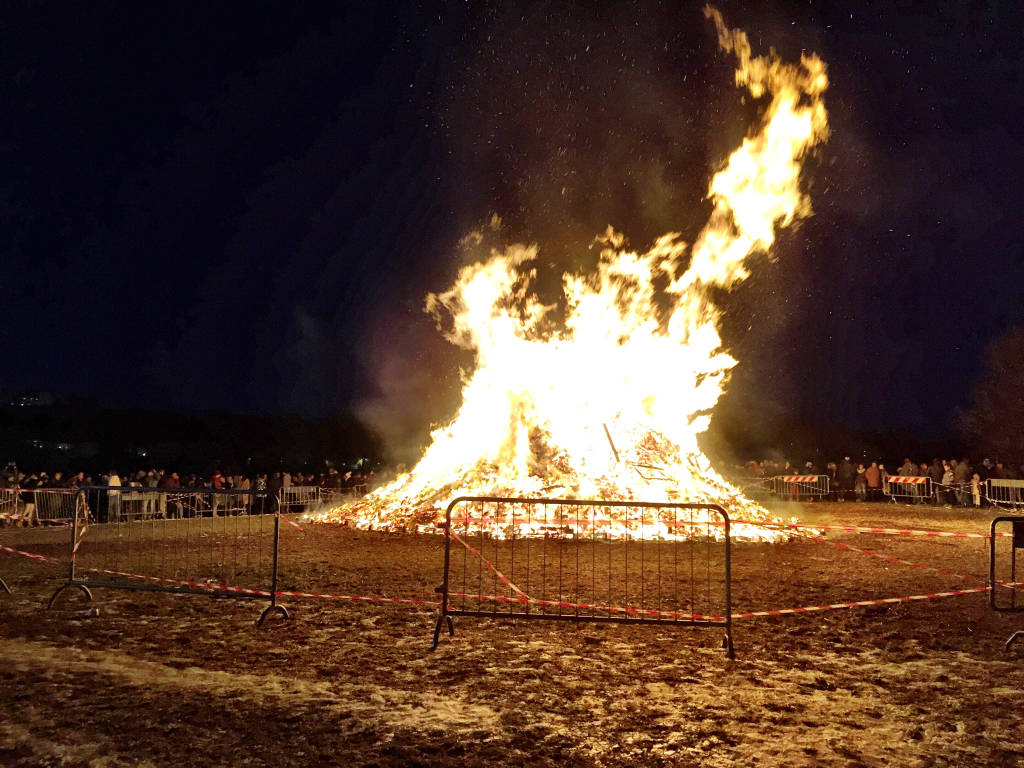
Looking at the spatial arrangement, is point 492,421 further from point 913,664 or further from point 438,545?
point 913,664

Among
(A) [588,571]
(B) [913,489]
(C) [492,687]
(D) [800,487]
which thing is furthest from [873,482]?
(C) [492,687]

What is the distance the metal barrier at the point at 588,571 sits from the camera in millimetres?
7992

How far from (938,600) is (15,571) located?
13491mm

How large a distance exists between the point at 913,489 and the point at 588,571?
22339 millimetres

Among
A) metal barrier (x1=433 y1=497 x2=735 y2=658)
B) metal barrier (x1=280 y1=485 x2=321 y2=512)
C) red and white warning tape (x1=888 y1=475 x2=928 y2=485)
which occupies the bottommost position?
metal barrier (x1=280 y1=485 x2=321 y2=512)

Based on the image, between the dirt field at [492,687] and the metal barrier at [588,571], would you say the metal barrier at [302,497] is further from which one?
the dirt field at [492,687]

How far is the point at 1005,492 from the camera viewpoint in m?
27.6

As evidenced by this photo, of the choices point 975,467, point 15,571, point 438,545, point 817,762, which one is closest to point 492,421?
point 438,545

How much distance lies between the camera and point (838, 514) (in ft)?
80.3

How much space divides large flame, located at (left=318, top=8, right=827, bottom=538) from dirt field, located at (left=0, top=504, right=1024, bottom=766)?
872 centimetres

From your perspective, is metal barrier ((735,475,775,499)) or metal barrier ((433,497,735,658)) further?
metal barrier ((735,475,775,499))

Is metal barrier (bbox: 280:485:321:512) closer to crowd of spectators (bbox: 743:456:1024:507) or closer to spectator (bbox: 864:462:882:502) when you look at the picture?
crowd of spectators (bbox: 743:456:1024:507)

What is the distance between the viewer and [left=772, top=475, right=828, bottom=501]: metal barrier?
103 ft

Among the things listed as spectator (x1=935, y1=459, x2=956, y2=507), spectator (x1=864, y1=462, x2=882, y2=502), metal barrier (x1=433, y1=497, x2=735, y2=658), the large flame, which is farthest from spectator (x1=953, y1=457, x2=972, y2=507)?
metal barrier (x1=433, y1=497, x2=735, y2=658)
